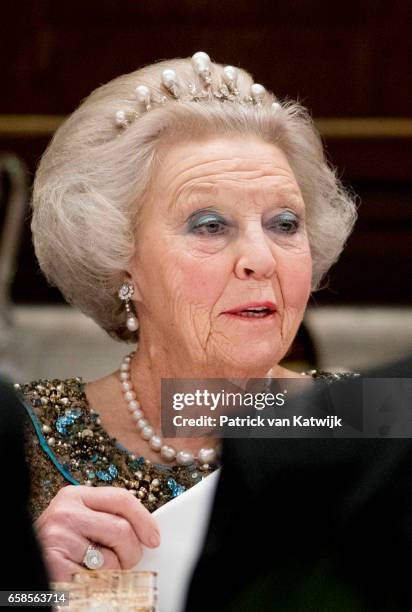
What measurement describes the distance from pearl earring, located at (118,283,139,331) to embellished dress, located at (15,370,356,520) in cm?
13

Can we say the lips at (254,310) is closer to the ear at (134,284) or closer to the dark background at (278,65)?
the ear at (134,284)

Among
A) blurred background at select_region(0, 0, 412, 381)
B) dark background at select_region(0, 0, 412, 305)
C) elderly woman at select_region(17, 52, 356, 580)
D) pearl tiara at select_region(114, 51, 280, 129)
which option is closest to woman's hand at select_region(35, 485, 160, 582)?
elderly woman at select_region(17, 52, 356, 580)

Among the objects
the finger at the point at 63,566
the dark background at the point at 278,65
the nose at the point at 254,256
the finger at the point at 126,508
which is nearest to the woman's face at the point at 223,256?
the nose at the point at 254,256

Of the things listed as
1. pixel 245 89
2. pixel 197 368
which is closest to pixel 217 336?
pixel 197 368

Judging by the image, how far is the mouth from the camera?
1.50m

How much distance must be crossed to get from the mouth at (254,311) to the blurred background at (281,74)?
6.15 feet

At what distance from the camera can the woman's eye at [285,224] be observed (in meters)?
1.57

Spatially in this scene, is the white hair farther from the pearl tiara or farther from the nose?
the nose

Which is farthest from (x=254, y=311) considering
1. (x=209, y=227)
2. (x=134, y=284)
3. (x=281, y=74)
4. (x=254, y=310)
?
(x=281, y=74)

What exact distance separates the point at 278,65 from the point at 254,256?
211 centimetres

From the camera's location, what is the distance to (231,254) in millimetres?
1517

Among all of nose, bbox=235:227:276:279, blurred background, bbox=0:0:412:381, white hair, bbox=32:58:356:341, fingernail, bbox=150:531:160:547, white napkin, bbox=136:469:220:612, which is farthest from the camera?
blurred background, bbox=0:0:412:381

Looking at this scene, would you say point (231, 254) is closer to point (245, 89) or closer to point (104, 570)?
point (245, 89)

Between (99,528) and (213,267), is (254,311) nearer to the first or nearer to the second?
(213,267)
